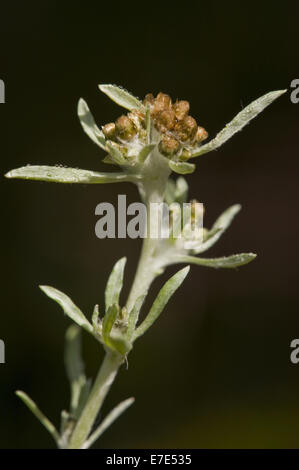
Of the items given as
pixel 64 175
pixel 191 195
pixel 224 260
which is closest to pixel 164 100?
pixel 64 175

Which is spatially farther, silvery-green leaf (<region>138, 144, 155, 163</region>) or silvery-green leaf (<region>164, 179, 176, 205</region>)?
silvery-green leaf (<region>164, 179, 176, 205</region>)

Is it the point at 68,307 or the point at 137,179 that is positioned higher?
the point at 137,179

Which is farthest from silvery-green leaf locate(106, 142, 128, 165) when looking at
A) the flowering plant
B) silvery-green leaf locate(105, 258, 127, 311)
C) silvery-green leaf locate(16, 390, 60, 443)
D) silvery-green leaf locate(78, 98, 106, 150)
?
silvery-green leaf locate(16, 390, 60, 443)

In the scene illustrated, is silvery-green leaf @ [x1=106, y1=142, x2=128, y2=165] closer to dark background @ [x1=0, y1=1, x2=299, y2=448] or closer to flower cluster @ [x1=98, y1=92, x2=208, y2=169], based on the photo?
flower cluster @ [x1=98, y1=92, x2=208, y2=169]

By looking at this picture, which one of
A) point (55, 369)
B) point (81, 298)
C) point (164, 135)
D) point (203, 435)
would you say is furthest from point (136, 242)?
point (164, 135)

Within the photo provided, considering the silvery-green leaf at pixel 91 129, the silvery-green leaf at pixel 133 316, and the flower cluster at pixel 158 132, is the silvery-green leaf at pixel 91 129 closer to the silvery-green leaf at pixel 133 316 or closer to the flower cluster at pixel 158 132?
the flower cluster at pixel 158 132

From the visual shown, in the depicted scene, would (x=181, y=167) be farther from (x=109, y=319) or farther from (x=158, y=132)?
(x=109, y=319)
